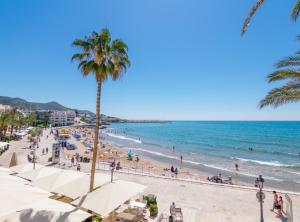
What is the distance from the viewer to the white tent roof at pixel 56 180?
Result: 1100cm

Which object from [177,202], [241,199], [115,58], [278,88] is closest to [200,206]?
[177,202]

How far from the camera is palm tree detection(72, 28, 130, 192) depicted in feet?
34.3

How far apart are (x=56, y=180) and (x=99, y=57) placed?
6770mm

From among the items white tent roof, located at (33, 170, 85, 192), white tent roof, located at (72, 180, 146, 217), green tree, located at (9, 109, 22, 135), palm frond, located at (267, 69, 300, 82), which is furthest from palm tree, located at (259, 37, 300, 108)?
green tree, located at (9, 109, 22, 135)

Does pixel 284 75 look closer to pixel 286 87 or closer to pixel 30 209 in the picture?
pixel 286 87

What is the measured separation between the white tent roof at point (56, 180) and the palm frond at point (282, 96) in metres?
9.55

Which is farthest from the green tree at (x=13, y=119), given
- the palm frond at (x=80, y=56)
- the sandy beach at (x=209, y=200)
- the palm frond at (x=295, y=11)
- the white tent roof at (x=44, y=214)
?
the palm frond at (x=295, y=11)

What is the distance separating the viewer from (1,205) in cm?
662

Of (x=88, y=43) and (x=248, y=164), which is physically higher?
(x=88, y=43)

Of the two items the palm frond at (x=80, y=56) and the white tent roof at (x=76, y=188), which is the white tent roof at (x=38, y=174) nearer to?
the white tent roof at (x=76, y=188)

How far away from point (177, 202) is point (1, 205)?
9890 millimetres

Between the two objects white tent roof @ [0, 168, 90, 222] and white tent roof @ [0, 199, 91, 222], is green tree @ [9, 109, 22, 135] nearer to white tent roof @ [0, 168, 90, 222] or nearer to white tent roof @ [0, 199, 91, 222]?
white tent roof @ [0, 168, 90, 222]

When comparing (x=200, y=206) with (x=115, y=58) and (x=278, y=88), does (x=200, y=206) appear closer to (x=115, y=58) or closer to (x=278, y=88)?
(x=278, y=88)

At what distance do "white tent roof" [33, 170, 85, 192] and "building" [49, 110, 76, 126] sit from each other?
434 ft
